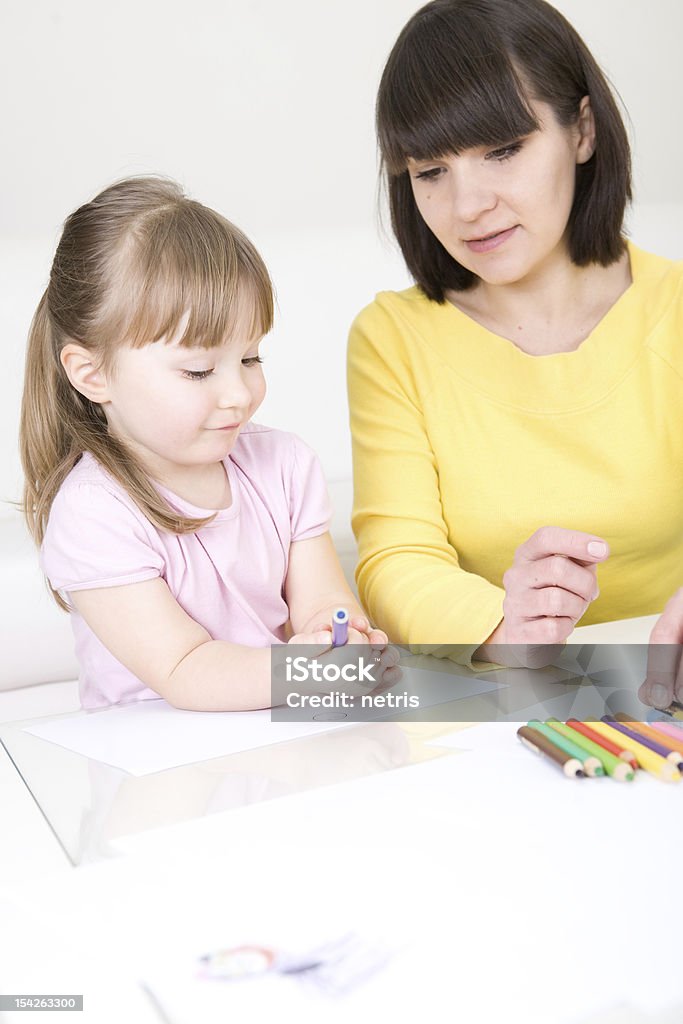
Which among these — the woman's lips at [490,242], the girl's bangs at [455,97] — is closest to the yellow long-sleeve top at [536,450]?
the woman's lips at [490,242]

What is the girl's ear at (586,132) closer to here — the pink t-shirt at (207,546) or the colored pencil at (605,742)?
the pink t-shirt at (207,546)

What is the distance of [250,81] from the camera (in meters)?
2.28

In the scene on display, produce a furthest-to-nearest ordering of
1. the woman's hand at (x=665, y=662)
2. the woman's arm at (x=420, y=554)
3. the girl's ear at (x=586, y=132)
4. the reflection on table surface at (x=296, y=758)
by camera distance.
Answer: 1. the girl's ear at (x=586, y=132)
2. the woman's arm at (x=420, y=554)
3. the woman's hand at (x=665, y=662)
4. the reflection on table surface at (x=296, y=758)

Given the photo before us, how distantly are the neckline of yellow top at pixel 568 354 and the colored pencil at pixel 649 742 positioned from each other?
19.9 inches

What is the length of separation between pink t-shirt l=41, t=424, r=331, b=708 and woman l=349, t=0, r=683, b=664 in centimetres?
9

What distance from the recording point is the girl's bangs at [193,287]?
929mm

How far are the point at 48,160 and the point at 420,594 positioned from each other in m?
1.47

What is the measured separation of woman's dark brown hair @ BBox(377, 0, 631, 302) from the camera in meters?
1.04

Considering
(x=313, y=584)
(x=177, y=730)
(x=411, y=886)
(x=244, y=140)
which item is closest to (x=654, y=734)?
(x=411, y=886)

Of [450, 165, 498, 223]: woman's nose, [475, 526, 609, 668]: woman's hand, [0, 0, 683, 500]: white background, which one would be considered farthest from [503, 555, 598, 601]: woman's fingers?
[0, 0, 683, 500]: white background

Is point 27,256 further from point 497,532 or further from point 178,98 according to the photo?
point 497,532

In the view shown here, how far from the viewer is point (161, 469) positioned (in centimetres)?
103

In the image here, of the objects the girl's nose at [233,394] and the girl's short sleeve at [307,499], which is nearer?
the girl's nose at [233,394]

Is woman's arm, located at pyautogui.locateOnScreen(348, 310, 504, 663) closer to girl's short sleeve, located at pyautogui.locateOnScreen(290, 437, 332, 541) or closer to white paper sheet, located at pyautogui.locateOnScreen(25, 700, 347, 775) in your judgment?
girl's short sleeve, located at pyautogui.locateOnScreen(290, 437, 332, 541)
